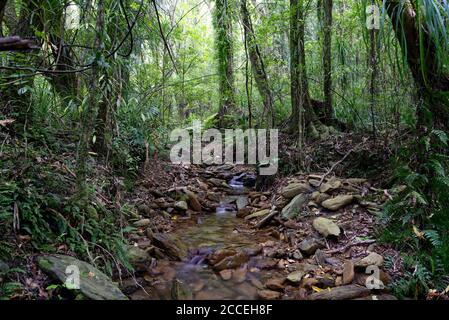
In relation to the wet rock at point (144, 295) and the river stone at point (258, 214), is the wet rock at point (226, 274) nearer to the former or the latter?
the wet rock at point (144, 295)

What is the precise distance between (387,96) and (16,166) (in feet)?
14.8

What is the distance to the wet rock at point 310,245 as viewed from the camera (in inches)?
121

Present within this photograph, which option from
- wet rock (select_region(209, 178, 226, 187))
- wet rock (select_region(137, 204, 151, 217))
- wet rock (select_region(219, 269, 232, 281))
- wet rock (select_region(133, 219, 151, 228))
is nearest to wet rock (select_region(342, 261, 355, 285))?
wet rock (select_region(219, 269, 232, 281))

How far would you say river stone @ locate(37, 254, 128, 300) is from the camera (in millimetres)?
2043

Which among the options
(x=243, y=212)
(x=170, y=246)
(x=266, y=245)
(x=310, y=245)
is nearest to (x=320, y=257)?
(x=310, y=245)

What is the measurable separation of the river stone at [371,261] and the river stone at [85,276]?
1.77 metres

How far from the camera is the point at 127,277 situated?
8.70 ft

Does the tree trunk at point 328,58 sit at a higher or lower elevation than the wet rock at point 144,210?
higher

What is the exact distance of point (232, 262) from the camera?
306 cm

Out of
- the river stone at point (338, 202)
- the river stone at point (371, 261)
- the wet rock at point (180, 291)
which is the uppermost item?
the river stone at point (338, 202)

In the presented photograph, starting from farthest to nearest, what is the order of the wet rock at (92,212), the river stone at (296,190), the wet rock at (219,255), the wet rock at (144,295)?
the river stone at (296,190) → the wet rock at (219,255) → the wet rock at (92,212) → the wet rock at (144,295)

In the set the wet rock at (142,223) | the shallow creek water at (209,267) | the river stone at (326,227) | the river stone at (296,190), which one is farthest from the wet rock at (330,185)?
the wet rock at (142,223)

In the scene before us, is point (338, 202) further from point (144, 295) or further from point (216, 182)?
point (216, 182)

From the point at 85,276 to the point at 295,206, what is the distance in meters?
2.55
